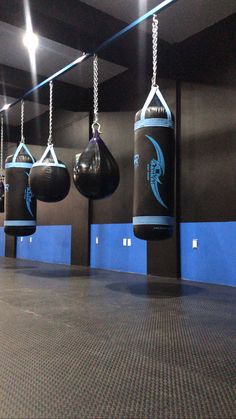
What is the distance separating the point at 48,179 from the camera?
168 inches

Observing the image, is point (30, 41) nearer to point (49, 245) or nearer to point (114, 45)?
point (114, 45)

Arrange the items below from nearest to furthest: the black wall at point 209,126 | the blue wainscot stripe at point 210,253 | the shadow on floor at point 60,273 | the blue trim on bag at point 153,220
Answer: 1. the blue trim on bag at point 153,220
2. the blue wainscot stripe at point 210,253
3. the black wall at point 209,126
4. the shadow on floor at point 60,273

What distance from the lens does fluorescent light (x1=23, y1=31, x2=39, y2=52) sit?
4.64 meters

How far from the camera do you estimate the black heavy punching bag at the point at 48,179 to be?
168 inches

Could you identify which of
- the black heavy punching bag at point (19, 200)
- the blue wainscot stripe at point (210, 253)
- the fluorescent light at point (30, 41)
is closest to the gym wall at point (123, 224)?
the blue wainscot stripe at point (210, 253)

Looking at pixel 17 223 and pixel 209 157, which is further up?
pixel 209 157

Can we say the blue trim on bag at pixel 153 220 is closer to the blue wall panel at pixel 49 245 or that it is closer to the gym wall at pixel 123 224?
the gym wall at pixel 123 224

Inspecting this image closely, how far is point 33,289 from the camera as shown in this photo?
3.82 meters

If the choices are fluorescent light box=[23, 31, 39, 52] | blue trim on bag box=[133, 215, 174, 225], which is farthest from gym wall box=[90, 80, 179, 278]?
fluorescent light box=[23, 31, 39, 52]

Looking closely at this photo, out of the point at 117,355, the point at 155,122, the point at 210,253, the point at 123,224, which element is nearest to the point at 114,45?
the point at 155,122

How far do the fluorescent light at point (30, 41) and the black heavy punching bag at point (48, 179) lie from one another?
5.35 feet

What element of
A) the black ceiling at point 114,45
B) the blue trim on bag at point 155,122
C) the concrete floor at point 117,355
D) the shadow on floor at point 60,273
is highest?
the black ceiling at point 114,45

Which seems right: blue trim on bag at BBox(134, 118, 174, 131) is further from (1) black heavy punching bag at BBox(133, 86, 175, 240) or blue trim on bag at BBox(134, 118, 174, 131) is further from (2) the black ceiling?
(2) the black ceiling

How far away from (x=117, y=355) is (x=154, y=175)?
1.74m
